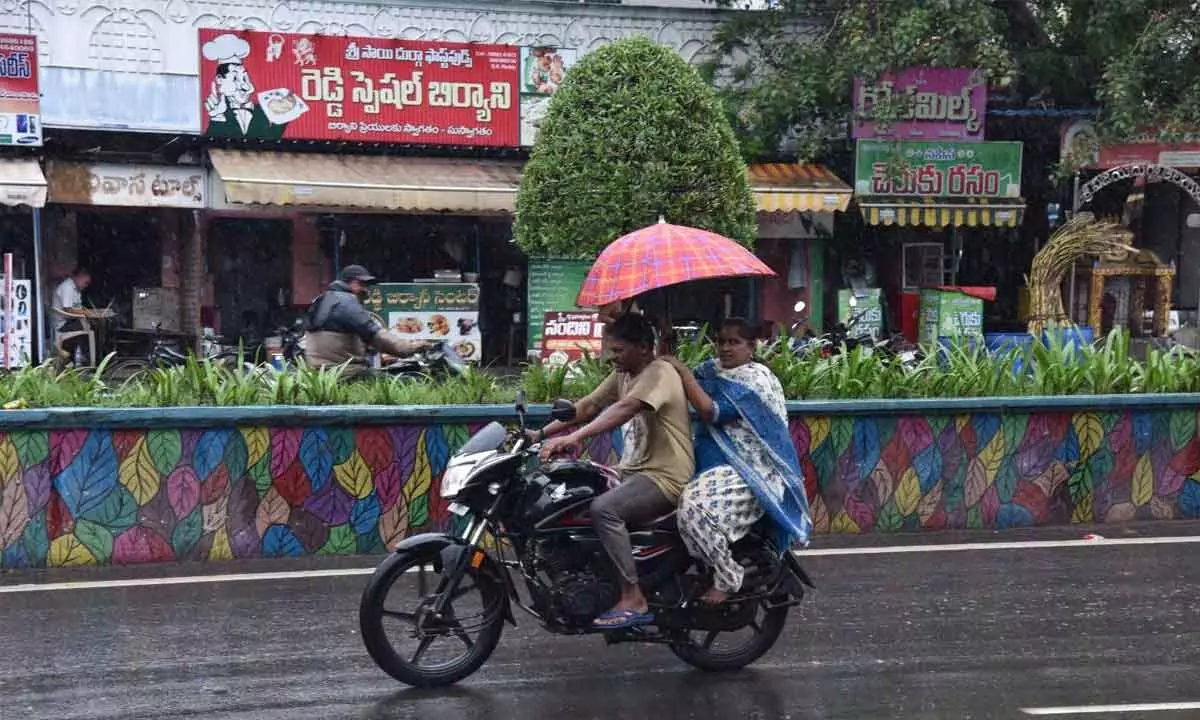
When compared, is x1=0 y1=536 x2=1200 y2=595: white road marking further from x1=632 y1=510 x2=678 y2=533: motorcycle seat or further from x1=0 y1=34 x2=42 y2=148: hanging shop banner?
x1=0 y1=34 x2=42 y2=148: hanging shop banner

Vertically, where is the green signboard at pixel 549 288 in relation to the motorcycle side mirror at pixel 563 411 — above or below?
above

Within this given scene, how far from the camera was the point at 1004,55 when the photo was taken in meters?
16.7

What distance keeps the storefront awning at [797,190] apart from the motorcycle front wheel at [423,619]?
40.4ft

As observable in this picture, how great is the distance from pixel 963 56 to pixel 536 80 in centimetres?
580

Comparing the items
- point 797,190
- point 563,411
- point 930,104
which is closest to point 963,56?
point 930,104

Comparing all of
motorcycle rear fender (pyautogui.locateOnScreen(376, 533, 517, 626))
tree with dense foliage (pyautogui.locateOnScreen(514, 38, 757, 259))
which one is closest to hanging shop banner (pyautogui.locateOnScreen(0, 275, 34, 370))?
tree with dense foliage (pyautogui.locateOnScreen(514, 38, 757, 259))

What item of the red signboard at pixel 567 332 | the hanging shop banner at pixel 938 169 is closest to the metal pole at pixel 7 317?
the red signboard at pixel 567 332

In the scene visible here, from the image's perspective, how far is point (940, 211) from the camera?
60.2ft

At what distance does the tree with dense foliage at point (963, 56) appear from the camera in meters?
16.6

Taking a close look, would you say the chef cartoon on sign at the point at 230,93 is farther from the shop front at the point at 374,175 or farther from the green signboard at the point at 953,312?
the green signboard at the point at 953,312

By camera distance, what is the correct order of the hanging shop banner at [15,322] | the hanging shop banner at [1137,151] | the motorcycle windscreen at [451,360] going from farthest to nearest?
1. the hanging shop banner at [1137,151]
2. the hanging shop banner at [15,322]
3. the motorcycle windscreen at [451,360]

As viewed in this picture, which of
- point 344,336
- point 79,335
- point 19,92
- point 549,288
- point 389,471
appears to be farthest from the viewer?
point 549,288

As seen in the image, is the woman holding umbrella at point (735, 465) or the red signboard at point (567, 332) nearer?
the woman holding umbrella at point (735, 465)

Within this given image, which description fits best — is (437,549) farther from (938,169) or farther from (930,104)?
(930,104)
